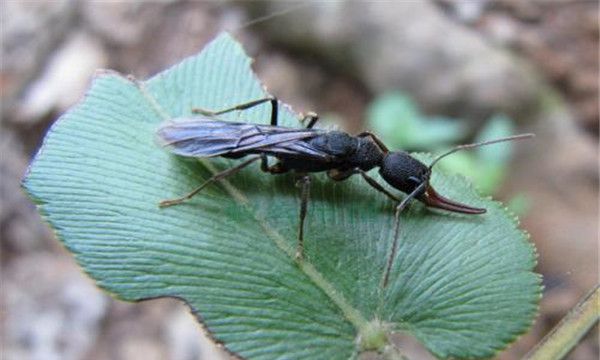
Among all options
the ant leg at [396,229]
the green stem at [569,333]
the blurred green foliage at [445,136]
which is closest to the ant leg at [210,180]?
the ant leg at [396,229]

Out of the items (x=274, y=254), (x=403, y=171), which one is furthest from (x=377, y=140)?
(x=274, y=254)

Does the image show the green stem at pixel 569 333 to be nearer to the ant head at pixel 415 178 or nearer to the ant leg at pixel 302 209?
the ant head at pixel 415 178

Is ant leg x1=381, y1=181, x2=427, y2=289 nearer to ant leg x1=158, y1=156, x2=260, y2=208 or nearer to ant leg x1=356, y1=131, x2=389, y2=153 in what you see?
ant leg x1=356, y1=131, x2=389, y2=153

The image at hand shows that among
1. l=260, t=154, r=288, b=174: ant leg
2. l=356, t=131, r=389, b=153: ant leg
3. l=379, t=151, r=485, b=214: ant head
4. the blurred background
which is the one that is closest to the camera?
l=379, t=151, r=485, b=214: ant head

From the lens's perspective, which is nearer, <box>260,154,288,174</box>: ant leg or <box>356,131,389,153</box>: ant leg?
<box>260,154,288,174</box>: ant leg

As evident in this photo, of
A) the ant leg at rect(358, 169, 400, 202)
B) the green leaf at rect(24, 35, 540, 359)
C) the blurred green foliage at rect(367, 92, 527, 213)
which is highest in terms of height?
the blurred green foliage at rect(367, 92, 527, 213)

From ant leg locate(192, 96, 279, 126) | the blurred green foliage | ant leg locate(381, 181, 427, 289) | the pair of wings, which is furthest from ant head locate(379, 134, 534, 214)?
the blurred green foliage

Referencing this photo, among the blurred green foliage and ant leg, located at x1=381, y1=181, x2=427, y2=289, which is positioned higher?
the blurred green foliage
